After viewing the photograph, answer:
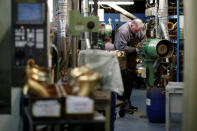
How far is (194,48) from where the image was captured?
3.98m

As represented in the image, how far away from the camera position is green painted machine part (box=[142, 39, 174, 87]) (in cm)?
732

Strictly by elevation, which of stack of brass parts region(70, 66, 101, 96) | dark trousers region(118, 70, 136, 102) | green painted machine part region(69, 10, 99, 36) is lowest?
dark trousers region(118, 70, 136, 102)

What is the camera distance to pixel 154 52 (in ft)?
24.1

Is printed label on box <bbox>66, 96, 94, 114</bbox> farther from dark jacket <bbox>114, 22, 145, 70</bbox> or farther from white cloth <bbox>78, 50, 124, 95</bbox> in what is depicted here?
dark jacket <bbox>114, 22, 145, 70</bbox>

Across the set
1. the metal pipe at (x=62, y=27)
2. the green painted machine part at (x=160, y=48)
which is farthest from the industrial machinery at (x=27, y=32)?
the green painted machine part at (x=160, y=48)

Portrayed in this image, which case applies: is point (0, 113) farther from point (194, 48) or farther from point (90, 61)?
point (194, 48)

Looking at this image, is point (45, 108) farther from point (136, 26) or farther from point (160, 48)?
point (136, 26)

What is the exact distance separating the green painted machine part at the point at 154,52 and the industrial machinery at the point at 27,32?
12.4ft

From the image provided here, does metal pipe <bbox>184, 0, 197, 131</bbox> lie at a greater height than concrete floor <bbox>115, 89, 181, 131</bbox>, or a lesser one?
greater

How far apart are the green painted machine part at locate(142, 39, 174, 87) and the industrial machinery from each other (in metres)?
3.78

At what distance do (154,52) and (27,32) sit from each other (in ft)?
12.8

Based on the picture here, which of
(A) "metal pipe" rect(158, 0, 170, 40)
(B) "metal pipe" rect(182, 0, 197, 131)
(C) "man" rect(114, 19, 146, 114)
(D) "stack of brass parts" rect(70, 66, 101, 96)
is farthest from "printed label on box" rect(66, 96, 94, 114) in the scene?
(A) "metal pipe" rect(158, 0, 170, 40)

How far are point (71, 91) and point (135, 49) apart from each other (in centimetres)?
498

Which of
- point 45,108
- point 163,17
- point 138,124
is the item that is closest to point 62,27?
point 138,124
